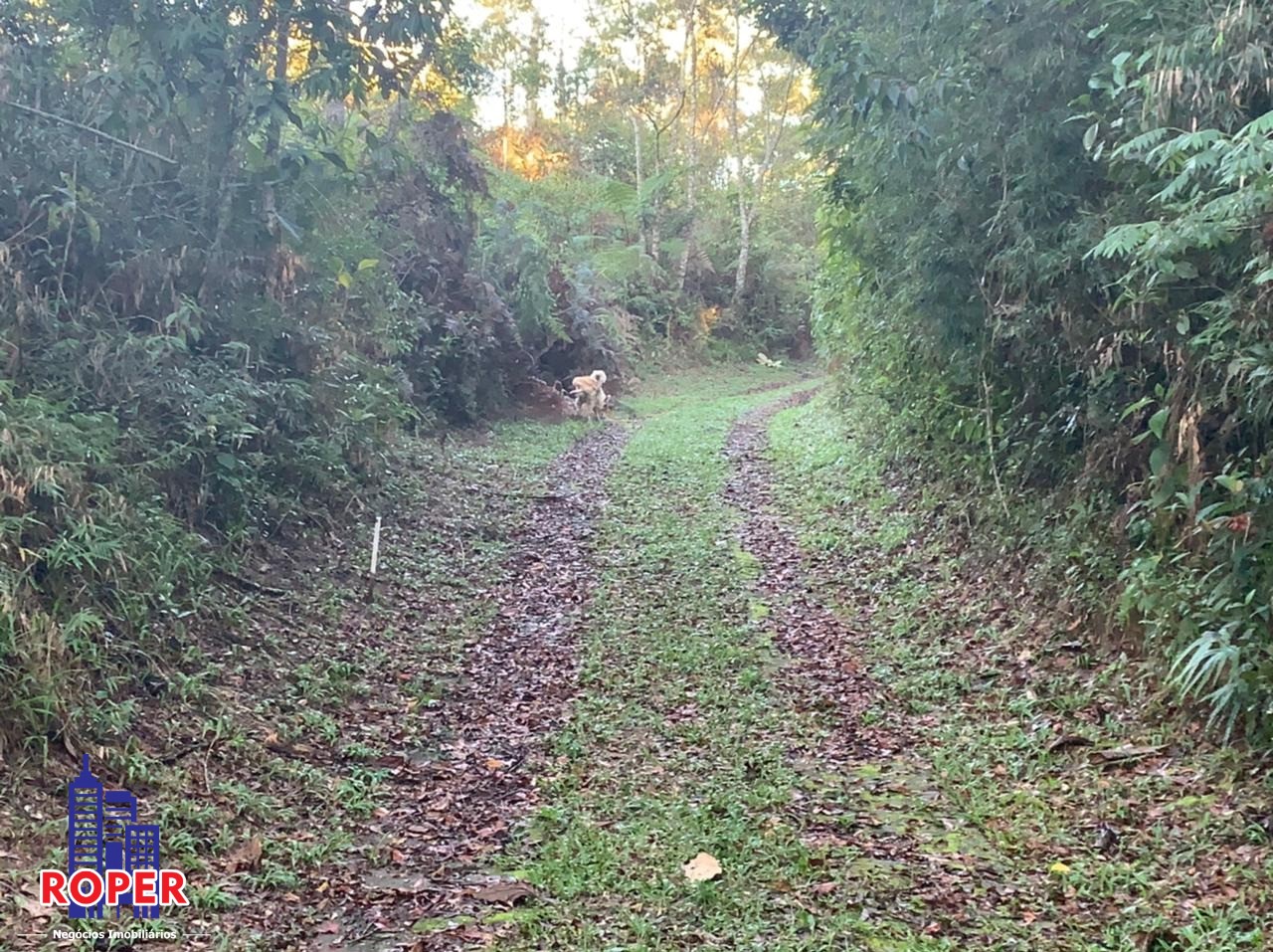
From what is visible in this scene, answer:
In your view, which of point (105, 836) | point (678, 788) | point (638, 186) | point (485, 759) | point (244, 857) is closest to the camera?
point (105, 836)

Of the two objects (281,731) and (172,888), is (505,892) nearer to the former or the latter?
(172,888)

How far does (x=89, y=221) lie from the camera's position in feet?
24.7

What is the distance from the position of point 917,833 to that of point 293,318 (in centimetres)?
747

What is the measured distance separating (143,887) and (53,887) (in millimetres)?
338

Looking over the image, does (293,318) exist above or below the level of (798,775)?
above

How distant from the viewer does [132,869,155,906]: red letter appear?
3.98 m

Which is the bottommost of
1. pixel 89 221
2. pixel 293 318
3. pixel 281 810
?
pixel 281 810

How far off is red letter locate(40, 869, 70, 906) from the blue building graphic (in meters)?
0.05

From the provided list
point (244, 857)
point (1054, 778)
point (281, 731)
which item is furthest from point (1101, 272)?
point (244, 857)

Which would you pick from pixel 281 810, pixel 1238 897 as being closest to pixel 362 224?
pixel 281 810

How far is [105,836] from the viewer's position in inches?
170

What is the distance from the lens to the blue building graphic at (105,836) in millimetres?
4090

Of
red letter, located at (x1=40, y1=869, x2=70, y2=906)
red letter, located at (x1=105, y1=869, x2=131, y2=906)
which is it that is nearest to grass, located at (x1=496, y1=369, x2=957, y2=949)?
red letter, located at (x1=105, y1=869, x2=131, y2=906)

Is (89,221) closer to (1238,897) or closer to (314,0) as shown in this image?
(314,0)
